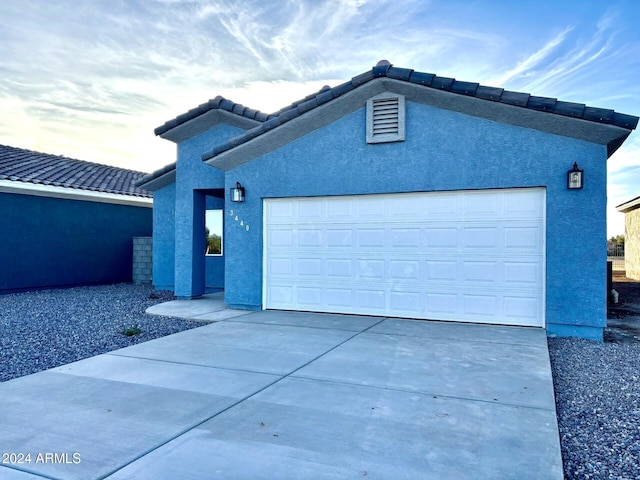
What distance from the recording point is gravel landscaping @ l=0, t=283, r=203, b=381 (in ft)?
19.4

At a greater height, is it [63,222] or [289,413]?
[63,222]

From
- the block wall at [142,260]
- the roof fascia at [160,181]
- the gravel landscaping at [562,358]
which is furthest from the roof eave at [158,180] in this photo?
the gravel landscaping at [562,358]

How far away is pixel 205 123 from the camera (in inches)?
438

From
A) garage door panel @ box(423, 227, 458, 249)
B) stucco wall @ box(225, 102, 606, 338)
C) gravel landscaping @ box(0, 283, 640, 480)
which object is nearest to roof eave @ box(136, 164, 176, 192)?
gravel landscaping @ box(0, 283, 640, 480)

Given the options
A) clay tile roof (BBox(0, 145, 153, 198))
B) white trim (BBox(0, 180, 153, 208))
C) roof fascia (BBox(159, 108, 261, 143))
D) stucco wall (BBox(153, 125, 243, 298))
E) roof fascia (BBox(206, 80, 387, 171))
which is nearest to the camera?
roof fascia (BBox(206, 80, 387, 171))

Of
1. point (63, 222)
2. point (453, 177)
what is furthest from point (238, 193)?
point (63, 222)

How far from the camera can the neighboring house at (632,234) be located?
64.7 ft

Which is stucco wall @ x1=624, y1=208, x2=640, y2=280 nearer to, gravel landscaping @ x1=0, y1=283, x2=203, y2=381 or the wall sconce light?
the wall sconce light

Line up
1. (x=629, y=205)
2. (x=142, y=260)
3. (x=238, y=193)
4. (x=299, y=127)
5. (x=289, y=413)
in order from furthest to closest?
(x=629, y=205) < (x=142, y=260) < (x=238, y=193) < (x=299, y=127) < (x=289, y=413)

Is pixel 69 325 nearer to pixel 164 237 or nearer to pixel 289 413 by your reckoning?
pixel 164 237

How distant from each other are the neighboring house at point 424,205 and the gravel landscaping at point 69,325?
2464 mm

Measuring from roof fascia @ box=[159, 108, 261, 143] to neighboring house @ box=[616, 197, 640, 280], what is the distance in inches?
707

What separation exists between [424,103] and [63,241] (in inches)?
496

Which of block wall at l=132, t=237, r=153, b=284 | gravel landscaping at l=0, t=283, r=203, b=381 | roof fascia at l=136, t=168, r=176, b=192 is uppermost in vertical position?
roof fascia at l=136, t=168, r=176, b=192
